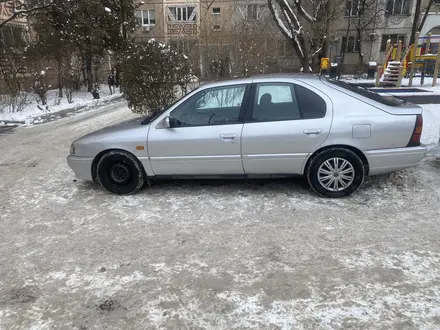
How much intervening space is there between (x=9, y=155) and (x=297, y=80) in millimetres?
6146

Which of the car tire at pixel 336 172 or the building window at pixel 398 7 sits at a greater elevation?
the building window at pixel 398 7

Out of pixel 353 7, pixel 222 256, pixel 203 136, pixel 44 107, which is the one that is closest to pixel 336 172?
pixel 203 136

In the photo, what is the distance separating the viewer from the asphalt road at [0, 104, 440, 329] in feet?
8.83

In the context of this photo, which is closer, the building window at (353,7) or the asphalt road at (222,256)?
the asphalt road at (222,256)

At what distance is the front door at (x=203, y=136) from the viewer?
4578mm

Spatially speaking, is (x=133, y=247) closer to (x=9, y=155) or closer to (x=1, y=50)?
(x=9, y=155)

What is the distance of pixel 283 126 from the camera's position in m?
4.46

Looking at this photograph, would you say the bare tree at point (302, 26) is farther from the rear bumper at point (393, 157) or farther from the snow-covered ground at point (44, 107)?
the rear bumper at point (393, 157)

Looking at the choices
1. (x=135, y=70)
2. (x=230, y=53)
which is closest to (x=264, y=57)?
(x=230, y=53)

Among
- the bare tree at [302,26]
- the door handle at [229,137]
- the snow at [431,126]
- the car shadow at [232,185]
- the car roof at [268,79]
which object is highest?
the bare tree at [302,26]

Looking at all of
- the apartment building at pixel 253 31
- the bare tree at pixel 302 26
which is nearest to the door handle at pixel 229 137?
the bare tree at pixel 302 26

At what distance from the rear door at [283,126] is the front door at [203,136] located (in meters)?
0.16

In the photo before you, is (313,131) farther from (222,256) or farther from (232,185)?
(222,256)

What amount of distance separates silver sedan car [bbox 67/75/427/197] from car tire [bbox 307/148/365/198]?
1 centimetres
